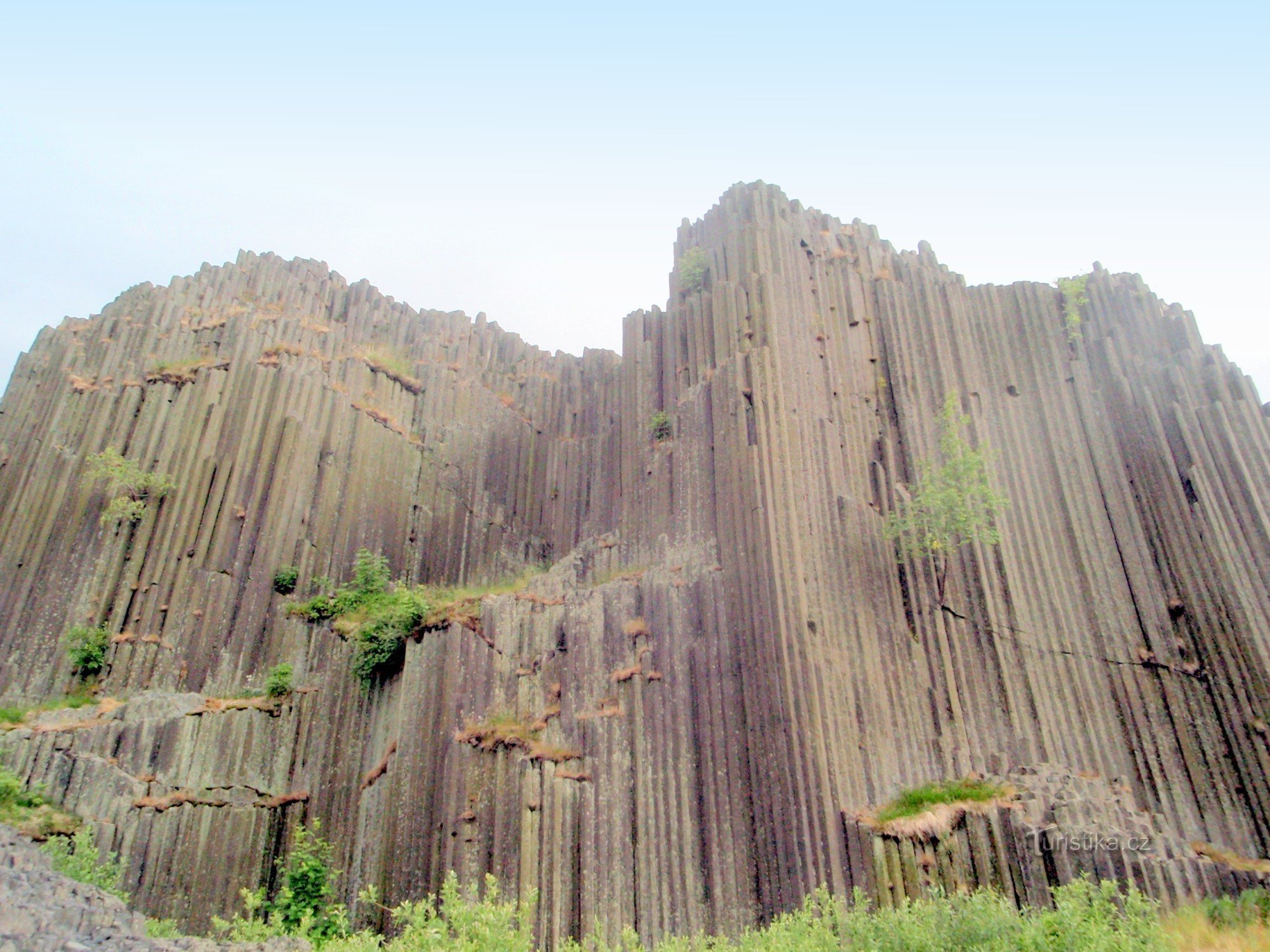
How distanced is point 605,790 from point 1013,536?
411 inches

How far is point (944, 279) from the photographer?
24312 millimetres

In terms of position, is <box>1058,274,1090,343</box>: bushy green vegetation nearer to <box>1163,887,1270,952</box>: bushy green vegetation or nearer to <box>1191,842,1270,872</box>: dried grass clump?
<box>1191,842,1270,872</box>: dried grass clump

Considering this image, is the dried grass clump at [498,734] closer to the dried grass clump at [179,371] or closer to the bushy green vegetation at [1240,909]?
the bushy green vegetation at [1240,909]

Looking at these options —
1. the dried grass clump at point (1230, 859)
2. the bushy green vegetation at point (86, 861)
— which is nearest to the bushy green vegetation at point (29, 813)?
the bushy green vegetation at point (86, 861)

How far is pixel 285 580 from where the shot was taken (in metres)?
24.7

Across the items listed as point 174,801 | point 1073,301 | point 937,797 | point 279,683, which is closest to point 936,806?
point 937,797

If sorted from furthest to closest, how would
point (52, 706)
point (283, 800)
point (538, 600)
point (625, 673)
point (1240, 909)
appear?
point (52, 706), point (283, 800), point (538, 600), point (625, 673), point (1240, 909)

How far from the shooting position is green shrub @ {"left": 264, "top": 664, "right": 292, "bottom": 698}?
76.0 feet

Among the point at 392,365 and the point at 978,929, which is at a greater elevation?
the point at 392,365

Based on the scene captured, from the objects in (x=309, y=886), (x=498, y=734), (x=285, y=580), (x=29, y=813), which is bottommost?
(x=309, y=886)

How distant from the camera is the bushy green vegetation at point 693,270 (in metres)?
24.2

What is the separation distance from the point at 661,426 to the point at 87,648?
15559mm

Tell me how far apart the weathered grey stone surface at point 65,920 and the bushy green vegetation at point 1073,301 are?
20.6 metres

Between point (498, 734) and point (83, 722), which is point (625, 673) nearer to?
point (498, 734)
